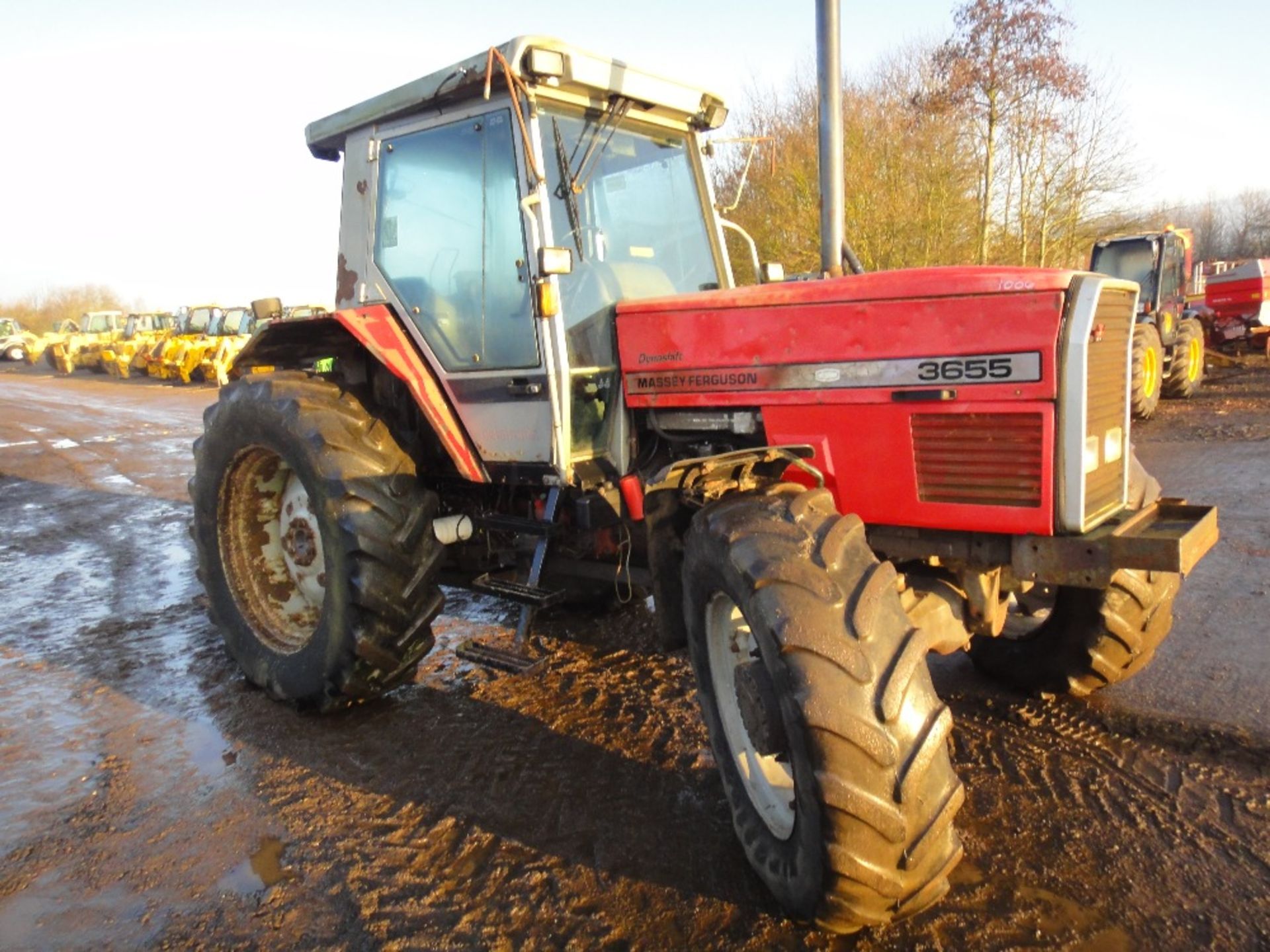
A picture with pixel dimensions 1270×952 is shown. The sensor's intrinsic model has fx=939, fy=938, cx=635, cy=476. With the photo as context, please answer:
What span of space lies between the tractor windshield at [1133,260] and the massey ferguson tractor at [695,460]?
10253 millimetres

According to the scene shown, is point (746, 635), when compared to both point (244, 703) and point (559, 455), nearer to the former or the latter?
point (559, 455)

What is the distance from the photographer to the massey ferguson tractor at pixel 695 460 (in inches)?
92.8

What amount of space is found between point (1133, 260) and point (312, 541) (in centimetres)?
1253

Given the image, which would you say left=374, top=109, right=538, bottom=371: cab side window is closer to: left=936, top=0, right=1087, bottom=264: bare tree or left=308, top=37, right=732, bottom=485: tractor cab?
left=308, top=37, right=732, bottom=485: tractor cab

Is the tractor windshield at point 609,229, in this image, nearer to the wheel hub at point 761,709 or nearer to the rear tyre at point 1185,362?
the wheel hub at point 761,709

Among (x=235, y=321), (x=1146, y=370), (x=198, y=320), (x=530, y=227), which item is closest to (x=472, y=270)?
(x=530, y=227)

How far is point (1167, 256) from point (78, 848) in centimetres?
1406

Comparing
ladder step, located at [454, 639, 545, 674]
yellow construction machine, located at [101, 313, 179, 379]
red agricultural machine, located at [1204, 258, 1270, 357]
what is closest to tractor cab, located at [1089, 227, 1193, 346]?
red agricultural machine, located at [1204, 258, 1270, 357]

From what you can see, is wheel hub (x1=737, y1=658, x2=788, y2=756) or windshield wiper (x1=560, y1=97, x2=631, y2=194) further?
windshield wiper (x1=560, y1=97, x2=631, y2=194)

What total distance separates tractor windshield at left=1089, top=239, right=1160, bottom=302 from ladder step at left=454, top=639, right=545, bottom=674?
1152 centimetres

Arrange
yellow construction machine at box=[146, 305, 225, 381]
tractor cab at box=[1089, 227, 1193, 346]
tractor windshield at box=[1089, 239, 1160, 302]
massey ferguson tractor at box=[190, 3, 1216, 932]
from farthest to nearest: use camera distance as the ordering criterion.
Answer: yellow construction machine at box=[146, 305, 225, 381] → tractor windshield at box=[1089, 239, 1160, 302] → tractor cab at box=[1089, 227, 1193, 346] → massey ferguson tractor at box=[190, 3, 1216, 932]

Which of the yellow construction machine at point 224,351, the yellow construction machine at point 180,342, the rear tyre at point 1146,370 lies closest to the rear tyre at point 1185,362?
the rear tyre at point 1146,370

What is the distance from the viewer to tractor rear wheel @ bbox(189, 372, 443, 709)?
144 inches

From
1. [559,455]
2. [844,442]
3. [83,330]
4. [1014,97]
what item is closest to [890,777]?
[844,442]
